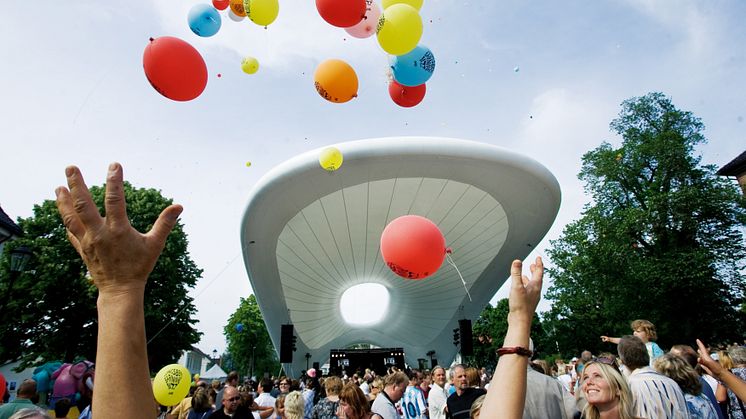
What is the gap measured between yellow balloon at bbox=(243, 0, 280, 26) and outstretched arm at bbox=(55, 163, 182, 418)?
4.34 m

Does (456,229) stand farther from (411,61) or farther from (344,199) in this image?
(411,61)

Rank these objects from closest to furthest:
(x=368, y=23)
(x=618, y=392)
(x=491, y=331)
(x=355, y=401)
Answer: (x=618, y=392)
(x=355, y=401)
(x=368, y=23)
(x=491, y=331)

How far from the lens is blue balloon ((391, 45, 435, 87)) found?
5.77 metres

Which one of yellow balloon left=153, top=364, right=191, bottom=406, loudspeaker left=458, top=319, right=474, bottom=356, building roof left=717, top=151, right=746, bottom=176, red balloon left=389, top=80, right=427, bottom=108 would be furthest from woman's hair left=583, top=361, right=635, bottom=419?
building roof left=717, top=151, right=746, bottom=176

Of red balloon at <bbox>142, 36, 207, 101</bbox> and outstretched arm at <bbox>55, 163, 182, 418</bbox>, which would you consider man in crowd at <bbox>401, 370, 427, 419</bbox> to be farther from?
→ outstretched arm at <bbox>55, 163, 182, 418</bbox>

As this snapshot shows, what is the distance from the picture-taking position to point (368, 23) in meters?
5.36

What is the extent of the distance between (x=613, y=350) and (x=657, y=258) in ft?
48.2

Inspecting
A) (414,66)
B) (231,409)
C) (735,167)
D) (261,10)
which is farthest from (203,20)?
(735,167)

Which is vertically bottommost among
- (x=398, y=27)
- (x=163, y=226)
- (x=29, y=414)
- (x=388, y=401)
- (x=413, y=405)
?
(x=413, y=405)

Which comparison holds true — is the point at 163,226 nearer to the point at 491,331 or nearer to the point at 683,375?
the point at 683,375

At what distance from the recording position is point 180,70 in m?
4.46

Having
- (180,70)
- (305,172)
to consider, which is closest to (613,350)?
(305,172)

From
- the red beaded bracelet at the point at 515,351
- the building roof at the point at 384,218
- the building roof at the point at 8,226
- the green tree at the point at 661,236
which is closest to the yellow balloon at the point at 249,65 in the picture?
the red beaded bracelet at the point at 515,351

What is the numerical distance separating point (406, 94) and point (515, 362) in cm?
572
